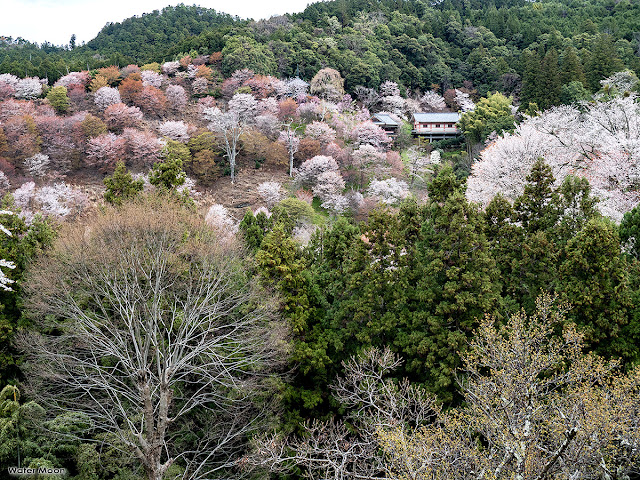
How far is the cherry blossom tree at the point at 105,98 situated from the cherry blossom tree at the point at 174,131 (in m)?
5.35

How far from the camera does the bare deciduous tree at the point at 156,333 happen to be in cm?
994

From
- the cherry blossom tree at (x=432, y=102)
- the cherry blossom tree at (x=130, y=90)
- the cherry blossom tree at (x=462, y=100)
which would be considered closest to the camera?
the cherry blossom tree at (x=130, y=90)

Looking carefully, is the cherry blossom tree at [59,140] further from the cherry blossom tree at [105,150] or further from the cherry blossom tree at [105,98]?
the cherry blossom tree at [105,98]

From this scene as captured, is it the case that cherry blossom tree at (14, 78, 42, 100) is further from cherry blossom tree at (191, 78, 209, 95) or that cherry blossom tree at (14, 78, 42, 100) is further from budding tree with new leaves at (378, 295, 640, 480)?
budding tree with new leaves at (378, 295, 640, 480)

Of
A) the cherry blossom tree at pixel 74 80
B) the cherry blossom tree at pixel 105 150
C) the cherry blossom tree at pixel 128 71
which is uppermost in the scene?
the cherry blossom tree at pixel 128 71

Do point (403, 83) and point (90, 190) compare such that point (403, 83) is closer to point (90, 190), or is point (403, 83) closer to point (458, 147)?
point (458, 147)

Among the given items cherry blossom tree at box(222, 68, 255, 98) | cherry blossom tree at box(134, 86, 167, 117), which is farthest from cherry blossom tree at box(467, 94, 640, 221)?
cherry blossom tree at box(134, 86, 167, 117)

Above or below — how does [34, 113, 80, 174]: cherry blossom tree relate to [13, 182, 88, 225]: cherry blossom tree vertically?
above

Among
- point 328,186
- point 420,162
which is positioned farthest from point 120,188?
point 420,162

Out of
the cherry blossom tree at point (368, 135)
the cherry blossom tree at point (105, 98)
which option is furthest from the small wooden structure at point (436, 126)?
the cherry blossom tree at point (105, 98)

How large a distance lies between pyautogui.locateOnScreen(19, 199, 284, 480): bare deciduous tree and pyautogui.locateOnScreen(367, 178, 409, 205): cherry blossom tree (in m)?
16.6

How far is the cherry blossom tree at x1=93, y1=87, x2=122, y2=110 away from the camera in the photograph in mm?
32625

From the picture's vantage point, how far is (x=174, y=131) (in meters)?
30.3

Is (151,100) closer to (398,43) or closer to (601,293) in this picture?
(398,43)
